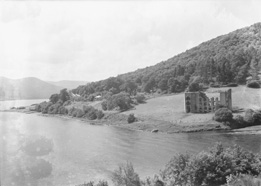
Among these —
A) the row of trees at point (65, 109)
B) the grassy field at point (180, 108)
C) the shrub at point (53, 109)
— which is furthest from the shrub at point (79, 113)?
the grassy field at point (180, 108)

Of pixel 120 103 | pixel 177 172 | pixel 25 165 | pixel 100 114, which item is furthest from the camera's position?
pixel 120 103

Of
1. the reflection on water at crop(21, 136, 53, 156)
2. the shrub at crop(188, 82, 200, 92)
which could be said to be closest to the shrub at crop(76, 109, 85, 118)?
the shrub at crop(188, 82, 200, 92)

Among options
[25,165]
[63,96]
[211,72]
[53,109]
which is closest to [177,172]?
[25,165]

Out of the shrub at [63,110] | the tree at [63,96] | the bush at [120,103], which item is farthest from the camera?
the tree at [63,96]

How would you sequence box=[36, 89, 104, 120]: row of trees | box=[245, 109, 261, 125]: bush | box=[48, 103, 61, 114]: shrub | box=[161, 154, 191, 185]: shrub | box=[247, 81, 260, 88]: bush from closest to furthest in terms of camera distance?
box=[161, 154, 191, 185]: shrub
box=[245, 109, 261, 125]: bush
box=[247, 81, 260, 88]: bush
box=[36, 89, 104, 120]: row of trees
box=[48, 103, 61, 114]: shrub

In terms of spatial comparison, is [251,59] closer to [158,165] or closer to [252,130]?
[252,130]

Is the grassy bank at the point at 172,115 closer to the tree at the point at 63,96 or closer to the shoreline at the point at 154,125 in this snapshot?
the shoreline at the point at 154,125

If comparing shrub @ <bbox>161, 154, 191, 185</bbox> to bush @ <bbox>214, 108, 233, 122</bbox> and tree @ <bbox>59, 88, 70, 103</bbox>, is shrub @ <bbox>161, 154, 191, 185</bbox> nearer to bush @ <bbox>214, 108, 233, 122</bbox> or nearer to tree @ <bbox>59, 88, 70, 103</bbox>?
bush @ <bbox>214, 108, 233, 122</bbox>

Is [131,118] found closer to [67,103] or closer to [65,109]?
[65,109]
